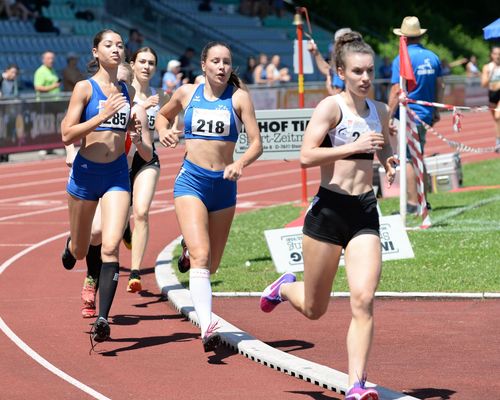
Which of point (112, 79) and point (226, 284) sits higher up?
point (112, 79)

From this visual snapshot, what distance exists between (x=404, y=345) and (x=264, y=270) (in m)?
3.67

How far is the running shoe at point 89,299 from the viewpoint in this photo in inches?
417

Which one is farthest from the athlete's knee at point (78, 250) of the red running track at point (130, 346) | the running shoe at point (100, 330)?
the running shoe at point (100, 330)

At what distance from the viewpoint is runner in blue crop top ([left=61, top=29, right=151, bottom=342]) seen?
9648mm

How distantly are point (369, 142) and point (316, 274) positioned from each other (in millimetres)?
902

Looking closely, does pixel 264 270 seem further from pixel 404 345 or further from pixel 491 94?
pixel 491 94

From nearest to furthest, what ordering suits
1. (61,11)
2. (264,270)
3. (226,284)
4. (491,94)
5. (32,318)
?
(32,318)
(226,284)
(264,270)
(491,94)
(61,11)

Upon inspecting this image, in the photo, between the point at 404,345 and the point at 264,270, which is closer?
the point at 404,345

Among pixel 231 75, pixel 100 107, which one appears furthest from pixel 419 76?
pixel 100 107

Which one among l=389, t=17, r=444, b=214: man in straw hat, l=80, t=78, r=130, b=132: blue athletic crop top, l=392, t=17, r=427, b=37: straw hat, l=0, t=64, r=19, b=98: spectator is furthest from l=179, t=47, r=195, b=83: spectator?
l=80, t=78, r=130, b=132: blue athletic crop top

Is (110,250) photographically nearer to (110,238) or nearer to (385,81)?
(110,238)

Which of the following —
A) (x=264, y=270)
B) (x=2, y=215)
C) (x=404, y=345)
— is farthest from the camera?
(x=2, y=215)

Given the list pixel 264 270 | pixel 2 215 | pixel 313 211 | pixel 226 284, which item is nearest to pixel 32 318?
pixel 226 284

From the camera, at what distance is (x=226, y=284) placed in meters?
11.9
